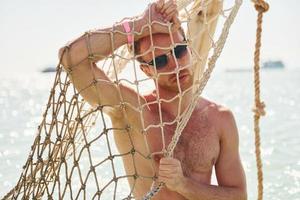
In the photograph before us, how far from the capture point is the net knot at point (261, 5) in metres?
2.47

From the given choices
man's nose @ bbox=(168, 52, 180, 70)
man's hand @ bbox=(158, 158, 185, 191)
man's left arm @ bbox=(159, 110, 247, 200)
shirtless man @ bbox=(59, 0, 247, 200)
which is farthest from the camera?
man's left arm @ bbox=(159, 110, 247, 200)

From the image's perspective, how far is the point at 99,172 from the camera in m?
8.02

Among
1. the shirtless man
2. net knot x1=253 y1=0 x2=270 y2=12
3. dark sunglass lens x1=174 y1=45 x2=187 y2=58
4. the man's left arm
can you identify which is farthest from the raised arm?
the man's left arm

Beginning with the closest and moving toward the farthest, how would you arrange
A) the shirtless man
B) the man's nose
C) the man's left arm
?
the shirtless man < the man's nose < the man's left arm

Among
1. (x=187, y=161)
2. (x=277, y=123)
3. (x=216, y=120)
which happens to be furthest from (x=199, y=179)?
(x=277, y=123)

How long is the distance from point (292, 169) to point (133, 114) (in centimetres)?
636

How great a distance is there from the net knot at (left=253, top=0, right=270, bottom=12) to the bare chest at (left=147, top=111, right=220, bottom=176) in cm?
64

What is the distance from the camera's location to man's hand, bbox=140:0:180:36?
7.42 feet

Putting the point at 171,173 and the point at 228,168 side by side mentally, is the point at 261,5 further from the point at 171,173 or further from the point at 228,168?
the point at 171,173

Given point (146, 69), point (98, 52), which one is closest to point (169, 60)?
point (146, 69)

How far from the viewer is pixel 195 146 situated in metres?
2.51

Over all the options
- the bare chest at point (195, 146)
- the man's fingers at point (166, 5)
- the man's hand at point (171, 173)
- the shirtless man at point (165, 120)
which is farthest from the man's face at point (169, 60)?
the man's hand at point (171, 173)

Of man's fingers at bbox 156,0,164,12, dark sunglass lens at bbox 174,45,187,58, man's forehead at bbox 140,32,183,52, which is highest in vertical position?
man's fingers at bbox 156,0,164,12

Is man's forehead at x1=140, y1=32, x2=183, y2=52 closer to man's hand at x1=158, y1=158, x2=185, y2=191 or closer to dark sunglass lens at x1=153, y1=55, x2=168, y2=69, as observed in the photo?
dark sunglass lens at x1=153, y1=55, x2=168, y2=69
